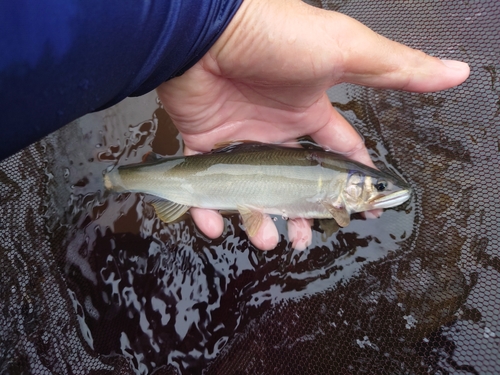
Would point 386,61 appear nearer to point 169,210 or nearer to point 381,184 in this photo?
point 381,184

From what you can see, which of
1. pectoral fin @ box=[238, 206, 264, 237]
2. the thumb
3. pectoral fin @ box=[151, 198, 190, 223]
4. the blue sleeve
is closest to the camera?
the blue sleeve

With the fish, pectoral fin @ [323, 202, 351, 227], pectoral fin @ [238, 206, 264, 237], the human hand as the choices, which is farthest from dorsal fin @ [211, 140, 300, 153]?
pectoral fin @ [323, 202, 351, 227]

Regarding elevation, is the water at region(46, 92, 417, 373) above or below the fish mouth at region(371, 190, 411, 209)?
below

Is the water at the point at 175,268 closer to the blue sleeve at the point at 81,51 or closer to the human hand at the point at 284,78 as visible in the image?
the human hand at the point at 284,78

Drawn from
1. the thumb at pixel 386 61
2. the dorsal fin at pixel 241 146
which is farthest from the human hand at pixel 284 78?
the dorsal fin at pixel 241 146

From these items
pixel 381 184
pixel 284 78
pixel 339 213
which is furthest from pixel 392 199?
pixel 284 78

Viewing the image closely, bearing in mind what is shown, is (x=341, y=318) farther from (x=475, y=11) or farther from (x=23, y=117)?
(x=475, y=11)

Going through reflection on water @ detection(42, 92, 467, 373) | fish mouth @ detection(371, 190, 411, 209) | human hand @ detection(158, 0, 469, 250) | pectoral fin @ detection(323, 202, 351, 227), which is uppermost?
human hand @ detection(158, 0, 469, 250)

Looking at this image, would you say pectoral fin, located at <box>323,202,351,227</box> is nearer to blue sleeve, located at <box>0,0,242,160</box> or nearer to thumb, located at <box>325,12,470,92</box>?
thumb, located at <box>325,12,470,92</box>
